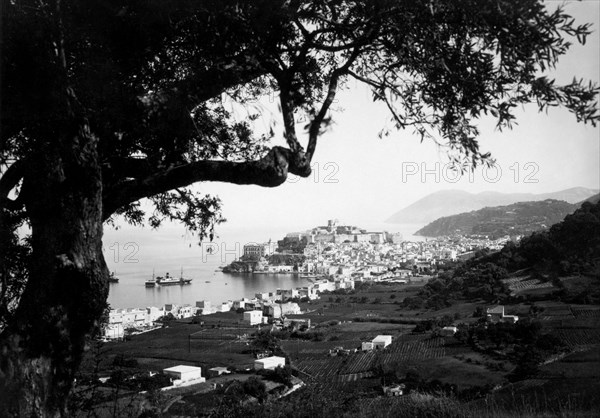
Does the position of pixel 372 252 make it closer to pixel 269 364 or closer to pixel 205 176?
pixel 269 364

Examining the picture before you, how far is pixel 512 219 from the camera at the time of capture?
59250 mm

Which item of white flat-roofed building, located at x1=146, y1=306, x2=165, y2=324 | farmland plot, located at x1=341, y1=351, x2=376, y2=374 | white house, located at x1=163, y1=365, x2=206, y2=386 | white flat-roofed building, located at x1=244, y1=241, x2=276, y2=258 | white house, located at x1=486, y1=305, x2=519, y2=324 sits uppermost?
white flat-roofed building, located at x1=244, y1=241, x2=276, y2=258

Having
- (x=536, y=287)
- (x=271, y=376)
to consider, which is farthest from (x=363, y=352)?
(x=536, y=287)

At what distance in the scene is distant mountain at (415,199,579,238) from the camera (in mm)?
48844

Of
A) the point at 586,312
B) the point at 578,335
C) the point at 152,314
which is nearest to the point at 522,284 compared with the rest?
the point at 586,312

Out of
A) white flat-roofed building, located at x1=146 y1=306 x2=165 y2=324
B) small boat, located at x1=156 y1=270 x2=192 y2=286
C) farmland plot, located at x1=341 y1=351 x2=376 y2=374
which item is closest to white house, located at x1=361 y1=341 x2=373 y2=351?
farmland plot, located at x1=341 y1=351 x2=376 y2=374

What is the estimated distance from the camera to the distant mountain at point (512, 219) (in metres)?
48.8

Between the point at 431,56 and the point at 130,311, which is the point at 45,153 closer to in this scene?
the point at 431,56

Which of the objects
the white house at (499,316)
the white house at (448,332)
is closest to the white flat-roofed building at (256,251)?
the white house at (499,316)

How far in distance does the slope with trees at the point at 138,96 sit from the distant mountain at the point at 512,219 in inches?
1595

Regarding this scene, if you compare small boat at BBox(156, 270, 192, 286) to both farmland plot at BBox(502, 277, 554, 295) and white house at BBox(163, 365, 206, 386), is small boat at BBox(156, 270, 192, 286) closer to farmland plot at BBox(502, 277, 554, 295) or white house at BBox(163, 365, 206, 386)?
farmland plot at BBox(502, 277, 554, 295)

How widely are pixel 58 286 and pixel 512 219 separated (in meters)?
62.4

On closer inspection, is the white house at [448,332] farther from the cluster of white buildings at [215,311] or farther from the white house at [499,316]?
the cluster of white buildings at [215,311]

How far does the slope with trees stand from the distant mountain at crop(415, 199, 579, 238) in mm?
40505
